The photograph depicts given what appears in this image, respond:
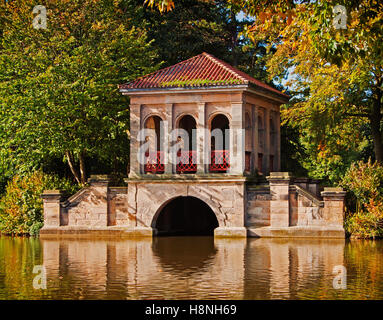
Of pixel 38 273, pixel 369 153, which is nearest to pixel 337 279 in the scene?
pixel 38 273

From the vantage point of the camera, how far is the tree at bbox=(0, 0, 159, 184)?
31.7 metres

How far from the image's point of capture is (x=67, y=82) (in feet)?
106

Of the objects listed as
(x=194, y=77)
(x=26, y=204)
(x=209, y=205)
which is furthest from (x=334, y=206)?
(x=26, y=204)

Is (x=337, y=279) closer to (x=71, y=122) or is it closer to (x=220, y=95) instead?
(x=220, y=95)

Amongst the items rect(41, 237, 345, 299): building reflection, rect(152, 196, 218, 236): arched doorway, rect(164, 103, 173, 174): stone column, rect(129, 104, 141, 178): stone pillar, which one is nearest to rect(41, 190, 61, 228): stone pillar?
rect(41, 237, 345, 299): building reflection

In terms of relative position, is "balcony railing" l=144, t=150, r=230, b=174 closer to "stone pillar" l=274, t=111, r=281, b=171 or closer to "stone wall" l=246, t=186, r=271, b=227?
"stone wall" l=246, t=186, r=271, b=227

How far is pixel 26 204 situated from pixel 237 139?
9.93 metres

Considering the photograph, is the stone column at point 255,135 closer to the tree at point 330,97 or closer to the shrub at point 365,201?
the tree at point 330,97

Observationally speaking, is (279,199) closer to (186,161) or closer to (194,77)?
(186,161)

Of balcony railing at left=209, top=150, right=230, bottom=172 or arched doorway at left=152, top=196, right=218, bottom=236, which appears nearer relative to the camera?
balcony railing at left=209, top=150, right=230, bottom=172

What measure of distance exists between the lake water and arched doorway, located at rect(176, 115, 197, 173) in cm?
410

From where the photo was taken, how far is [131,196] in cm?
2997
